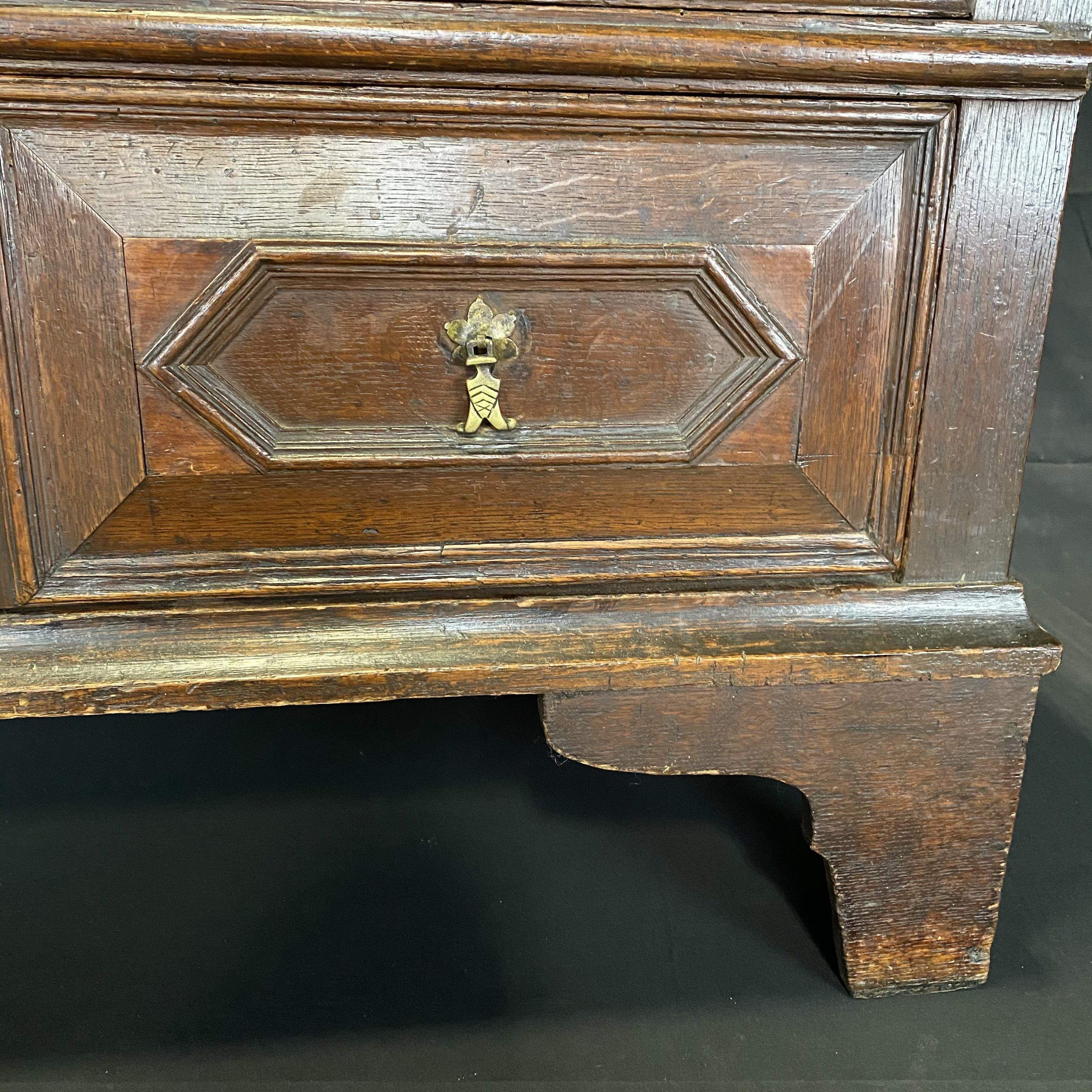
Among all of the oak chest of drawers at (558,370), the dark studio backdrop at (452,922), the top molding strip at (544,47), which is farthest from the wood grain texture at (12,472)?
the dark studio backdrop at (452,922)

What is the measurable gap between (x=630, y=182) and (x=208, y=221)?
0.89 feet

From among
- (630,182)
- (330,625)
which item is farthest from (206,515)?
(630,182)

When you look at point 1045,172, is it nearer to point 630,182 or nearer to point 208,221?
point 630,182

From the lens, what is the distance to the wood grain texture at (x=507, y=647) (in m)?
0.66

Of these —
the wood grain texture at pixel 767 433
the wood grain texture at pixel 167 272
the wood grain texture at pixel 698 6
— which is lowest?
the wood grain texture at pixel 767 433

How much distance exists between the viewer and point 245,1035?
30.3 inches

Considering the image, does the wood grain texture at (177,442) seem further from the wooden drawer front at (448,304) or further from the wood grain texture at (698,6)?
the wood grain texture at (698,6)

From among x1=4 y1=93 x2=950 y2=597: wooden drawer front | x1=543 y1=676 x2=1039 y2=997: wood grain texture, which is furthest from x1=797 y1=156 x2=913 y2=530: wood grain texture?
x1=543 y1=676 x2=1039 y2=997: wood grain texture

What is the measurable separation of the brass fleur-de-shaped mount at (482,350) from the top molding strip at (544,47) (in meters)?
0.15

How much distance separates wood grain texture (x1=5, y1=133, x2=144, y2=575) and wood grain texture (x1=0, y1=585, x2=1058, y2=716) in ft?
0.27

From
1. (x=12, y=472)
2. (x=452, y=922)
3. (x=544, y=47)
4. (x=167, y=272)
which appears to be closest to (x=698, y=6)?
(x=544, y=47)

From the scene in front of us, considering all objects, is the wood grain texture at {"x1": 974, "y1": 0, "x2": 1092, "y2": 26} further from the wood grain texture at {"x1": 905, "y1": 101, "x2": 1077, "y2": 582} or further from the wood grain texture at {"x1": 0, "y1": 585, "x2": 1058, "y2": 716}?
the wood grain texture at {"x1": 0, "y1": 585, "x2": 1058, "y2": 716}

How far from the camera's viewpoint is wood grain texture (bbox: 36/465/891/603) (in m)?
0.67

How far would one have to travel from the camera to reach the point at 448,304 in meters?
0.65
